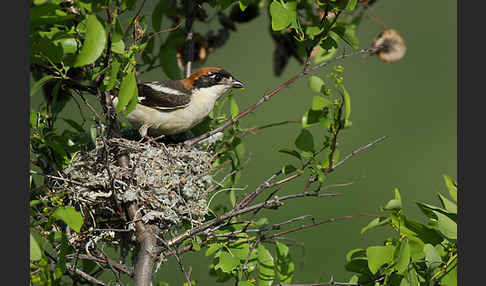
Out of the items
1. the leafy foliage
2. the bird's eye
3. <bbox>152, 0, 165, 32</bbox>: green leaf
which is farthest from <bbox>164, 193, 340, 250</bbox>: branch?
the bird's eye

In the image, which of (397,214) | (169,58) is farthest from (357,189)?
(397,214)

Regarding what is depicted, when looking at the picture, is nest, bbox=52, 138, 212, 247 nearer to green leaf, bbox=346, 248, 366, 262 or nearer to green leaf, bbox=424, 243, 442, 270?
green leaf, bbox=346, 248, 366, 262

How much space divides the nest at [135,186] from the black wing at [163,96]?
1.49ft

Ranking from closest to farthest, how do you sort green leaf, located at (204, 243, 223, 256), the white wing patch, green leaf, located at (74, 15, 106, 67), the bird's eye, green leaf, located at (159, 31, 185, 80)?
green leaf, located at (74, 15, 106, 67)
green leaf, located at (204, 243, 223, 256)
green leaf, located at (159, 31, 185, 80)
the white wing patch
the bird's eye

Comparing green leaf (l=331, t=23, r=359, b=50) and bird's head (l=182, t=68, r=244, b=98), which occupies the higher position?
green leaf (l=331, t=23, r=359, b=50)

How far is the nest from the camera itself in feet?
12.1

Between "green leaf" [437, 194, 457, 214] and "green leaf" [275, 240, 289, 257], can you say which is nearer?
"green leaf" [437, 194, 457, 214]

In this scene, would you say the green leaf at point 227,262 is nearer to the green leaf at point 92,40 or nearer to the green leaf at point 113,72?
the green leaf at point 113,72

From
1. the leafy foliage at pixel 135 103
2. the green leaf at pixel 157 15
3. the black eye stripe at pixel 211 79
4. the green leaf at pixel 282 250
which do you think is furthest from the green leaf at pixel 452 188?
the black eye stripe at pixel 211 79

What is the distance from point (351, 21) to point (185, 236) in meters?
2.26

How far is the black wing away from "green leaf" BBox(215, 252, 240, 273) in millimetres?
1859

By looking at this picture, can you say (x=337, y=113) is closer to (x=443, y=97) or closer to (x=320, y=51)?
(x=320, y=51)

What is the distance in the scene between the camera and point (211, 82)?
5.00 metres

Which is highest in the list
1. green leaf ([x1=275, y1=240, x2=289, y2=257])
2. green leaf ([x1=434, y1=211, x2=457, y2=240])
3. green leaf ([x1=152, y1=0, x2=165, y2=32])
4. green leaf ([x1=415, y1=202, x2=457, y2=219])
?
green leaf ([x1=152, y1=0, x2=165, y2=32])
